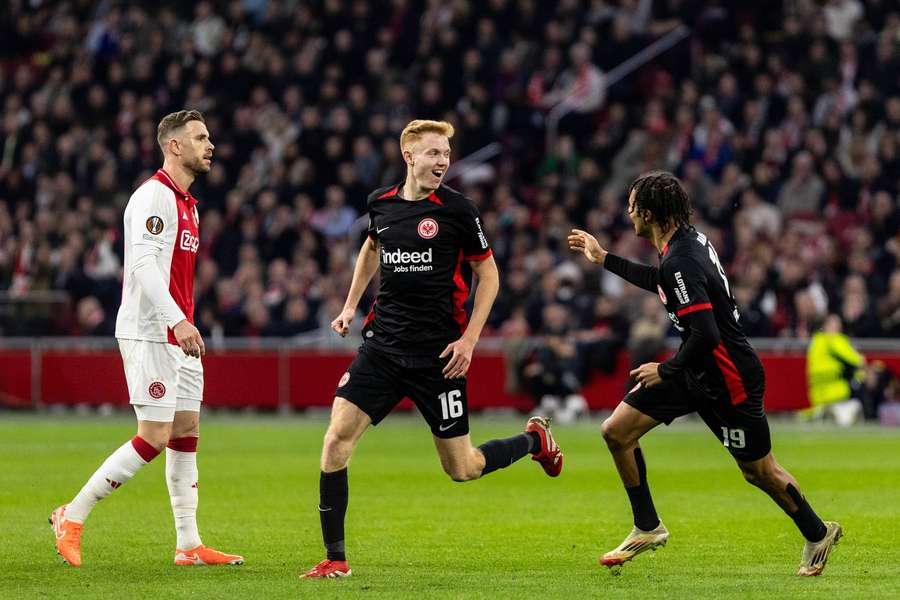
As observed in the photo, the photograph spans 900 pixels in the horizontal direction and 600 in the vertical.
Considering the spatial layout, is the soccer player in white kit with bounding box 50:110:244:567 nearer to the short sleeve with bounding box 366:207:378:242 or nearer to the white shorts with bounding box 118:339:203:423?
the white shorts with bounding box 118:339:203:423

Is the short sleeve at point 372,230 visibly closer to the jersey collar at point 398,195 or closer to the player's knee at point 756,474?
the jersey collar at point 398,195

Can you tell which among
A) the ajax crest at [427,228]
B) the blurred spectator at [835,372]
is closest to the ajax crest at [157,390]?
the ajax crest at [427,228]

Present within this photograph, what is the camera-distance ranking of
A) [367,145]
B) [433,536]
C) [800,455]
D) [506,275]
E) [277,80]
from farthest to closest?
[277,80] < [367,145] < [506,275] < [800,455] < [433,536]

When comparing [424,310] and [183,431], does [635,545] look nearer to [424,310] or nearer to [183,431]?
[424,310]

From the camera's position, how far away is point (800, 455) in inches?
684

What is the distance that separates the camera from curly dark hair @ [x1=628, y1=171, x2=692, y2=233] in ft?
29.2

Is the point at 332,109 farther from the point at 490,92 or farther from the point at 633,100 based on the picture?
the point at 633,100

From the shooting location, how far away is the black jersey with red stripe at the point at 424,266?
9.21m

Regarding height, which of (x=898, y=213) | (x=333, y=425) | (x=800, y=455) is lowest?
(x=800, y=455)

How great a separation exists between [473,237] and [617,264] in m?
0.81

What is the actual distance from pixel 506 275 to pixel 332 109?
5048mm

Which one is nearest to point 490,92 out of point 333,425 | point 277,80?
Result: point 277,80

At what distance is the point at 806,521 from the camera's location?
8922 mm

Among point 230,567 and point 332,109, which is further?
point 332,109
